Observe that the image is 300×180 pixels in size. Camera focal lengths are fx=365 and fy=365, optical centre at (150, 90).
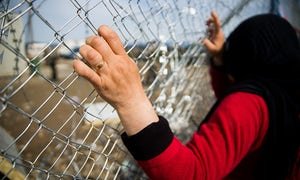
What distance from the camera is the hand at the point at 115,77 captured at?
2.96 feet

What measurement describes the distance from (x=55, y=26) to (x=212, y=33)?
1350 mm

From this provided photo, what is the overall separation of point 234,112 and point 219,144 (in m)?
0.13

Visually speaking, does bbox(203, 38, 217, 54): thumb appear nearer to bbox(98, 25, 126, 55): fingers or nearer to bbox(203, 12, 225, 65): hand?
bbox(203, 12, 225, 65): hand

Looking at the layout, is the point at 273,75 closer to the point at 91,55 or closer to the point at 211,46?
the point at 211,46

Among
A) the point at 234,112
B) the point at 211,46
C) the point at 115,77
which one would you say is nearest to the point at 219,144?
the point at 234,112

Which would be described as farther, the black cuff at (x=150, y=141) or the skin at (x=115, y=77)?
the black cuff at (x=150, y=141)

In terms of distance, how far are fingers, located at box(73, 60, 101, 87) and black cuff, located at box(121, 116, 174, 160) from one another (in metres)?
0.20

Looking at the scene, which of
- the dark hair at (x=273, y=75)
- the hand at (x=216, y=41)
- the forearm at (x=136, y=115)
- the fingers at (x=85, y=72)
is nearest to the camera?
the fingers at (x=85, y=72)

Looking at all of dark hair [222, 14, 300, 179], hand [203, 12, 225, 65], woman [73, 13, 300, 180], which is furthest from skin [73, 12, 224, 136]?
hand [203, 12, 225, 65]

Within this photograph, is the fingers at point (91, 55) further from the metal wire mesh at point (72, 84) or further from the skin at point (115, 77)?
the metal wire mesh at point (72, 84)

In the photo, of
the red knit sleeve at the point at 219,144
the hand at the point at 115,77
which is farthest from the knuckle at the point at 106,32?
the red knit sleeve at the point at 219,144

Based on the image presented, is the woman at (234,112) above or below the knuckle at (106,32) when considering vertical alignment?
below

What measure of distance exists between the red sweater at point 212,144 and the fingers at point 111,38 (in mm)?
237

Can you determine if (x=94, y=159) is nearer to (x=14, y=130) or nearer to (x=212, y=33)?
(x=14, y=130)
